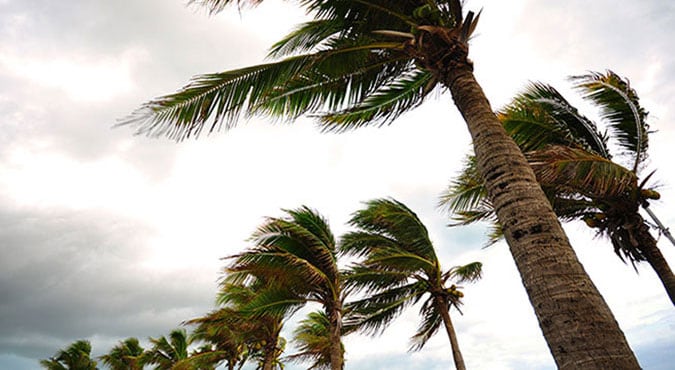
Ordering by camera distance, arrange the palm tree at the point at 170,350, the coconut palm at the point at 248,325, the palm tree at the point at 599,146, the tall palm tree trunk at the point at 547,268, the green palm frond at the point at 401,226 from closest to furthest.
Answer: the tall palm tree trunk at the point at 547,268
the palm tree at the point at 599,146
the green palm frond at the point at 401,226
the coconut palm at the point at 248,325
the palm tree at the point at 170,350

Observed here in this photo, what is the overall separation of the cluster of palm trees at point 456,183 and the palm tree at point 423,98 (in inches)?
0.5

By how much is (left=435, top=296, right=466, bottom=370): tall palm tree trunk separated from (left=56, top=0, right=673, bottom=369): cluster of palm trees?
7cm

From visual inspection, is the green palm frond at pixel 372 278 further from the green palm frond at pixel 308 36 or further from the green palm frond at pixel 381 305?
the green palm frond at pixel 308 36

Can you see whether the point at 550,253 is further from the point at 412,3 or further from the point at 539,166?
the point at 539,166

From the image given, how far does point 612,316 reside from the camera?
95.8 inches

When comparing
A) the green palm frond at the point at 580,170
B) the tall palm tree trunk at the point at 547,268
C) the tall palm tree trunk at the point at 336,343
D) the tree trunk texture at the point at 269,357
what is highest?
the green palm frond at the point at 580,170

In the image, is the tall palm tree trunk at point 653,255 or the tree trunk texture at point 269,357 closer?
the tall palm tree trunk at point 653,255

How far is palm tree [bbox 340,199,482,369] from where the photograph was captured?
11695 mm

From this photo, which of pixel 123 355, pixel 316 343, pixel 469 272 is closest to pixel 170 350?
pixel 123 355

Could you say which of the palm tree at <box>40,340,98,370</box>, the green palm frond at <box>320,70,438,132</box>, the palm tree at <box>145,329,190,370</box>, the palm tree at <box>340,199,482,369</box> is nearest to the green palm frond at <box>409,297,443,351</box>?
the palm tree at <box>340,199,482,369</box>

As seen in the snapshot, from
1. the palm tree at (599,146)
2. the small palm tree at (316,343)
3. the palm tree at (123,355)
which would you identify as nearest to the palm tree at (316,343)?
the small palm tree at (316,343)

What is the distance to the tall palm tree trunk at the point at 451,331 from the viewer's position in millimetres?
10906

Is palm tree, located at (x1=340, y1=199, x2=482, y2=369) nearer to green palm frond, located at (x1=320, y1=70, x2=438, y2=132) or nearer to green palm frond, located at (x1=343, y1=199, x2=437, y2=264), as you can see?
green palm frond, located at (x1=343, y1=199, x2=437, y2=264)

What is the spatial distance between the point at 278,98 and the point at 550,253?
4614 millimetres
